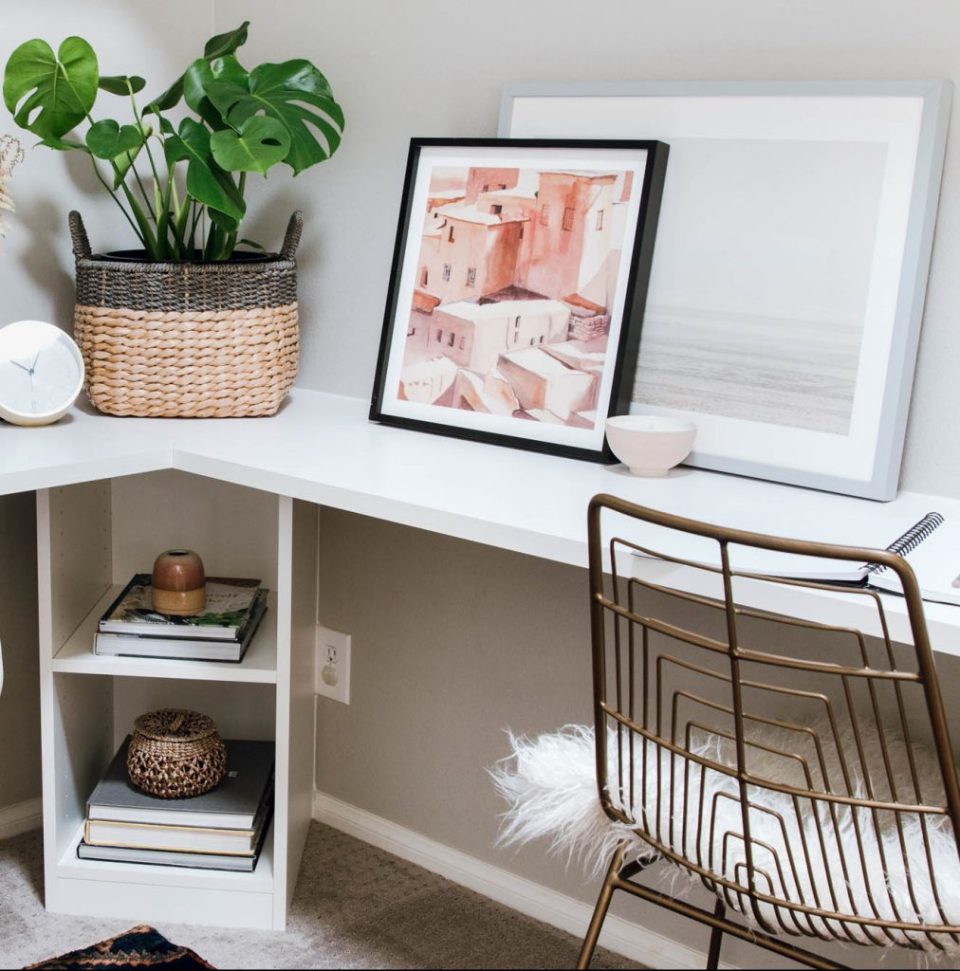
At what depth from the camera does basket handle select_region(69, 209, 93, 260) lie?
1.81 meters

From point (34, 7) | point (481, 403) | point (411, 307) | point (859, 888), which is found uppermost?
point (34, 7)

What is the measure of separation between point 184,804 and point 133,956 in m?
0.23

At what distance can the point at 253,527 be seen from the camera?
2072mm

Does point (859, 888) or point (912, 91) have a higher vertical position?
point (912, 91)

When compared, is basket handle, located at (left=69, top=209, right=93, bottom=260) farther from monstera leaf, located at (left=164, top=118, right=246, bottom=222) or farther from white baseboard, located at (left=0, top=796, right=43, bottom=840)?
white baseboard, located at (left=0, top=796, right=43, bottom=840)

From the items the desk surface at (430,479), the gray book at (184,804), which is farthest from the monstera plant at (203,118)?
the gray book at (184,804)

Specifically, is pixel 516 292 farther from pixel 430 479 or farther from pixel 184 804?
pixel 184 804

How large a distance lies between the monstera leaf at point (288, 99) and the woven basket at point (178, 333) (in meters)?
0.19

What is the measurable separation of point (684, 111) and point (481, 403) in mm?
485

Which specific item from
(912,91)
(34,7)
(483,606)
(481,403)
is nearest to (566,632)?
(483,606)

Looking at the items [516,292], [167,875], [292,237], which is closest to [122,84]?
[292,237]

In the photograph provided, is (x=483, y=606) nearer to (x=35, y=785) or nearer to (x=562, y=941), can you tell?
(x=562, y=941)

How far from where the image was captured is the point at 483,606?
1.87 m

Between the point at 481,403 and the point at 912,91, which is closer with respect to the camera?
the point at 912,91
